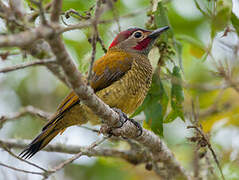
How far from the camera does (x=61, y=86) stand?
760 cm

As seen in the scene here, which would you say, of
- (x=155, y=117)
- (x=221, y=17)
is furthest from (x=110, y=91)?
(x=221, y=17)

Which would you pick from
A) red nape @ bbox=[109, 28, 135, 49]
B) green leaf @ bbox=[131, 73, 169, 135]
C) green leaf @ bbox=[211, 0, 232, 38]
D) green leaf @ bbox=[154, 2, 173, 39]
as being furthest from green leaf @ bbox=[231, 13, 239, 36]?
red nape @ bbox=[109, 28, 135, 49]

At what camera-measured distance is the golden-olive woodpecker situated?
418 centimetres

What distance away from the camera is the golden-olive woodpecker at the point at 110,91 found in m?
4.18

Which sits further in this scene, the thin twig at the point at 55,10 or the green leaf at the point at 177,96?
the green leaf at the point at 177,96

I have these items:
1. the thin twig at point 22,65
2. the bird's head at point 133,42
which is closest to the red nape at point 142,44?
the bird's head at point 133,42

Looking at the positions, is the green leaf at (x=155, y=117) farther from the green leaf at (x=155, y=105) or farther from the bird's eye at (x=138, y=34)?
the bird's eye at (x=138, y=34)

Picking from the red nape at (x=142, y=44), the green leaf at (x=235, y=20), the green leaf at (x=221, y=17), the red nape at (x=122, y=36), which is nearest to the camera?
the green leaf at (x=221, y=17)

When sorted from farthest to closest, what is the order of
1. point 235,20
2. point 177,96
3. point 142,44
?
point 142,44 → point 177,96 → point 235,20

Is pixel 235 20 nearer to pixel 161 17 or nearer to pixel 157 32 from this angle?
pixel 161 17

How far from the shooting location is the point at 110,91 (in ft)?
13.8

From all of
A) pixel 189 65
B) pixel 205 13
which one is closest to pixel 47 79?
pixel 189 65

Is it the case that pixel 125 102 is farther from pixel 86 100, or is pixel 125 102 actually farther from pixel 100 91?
pixel 86 100

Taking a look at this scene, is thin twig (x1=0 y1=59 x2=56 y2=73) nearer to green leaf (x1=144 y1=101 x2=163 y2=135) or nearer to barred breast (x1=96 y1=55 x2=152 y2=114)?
barred breast (x1=96 y1=55 x2=152 y2=114)
